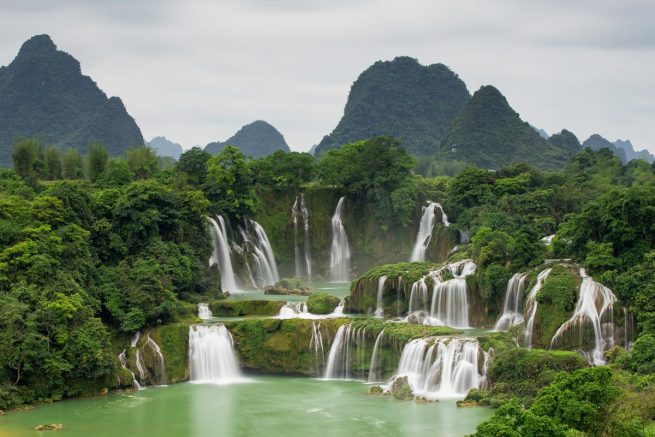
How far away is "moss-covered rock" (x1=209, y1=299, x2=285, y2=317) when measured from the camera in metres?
28.8

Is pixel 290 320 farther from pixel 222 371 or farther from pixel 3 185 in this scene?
pixel 3 185

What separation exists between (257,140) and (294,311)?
100.0 metres

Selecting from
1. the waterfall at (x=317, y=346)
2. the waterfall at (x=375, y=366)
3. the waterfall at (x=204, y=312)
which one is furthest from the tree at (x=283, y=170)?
the waterfall at (x=375, y=366)

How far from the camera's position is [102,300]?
2653 centimetres

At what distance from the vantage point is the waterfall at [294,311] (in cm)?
2864

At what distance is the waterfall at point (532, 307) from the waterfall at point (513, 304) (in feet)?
2.32

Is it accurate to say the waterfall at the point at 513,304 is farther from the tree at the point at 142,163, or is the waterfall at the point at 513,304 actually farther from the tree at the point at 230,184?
the tree at the point at 142,163

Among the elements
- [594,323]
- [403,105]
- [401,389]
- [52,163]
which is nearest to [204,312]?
[401,389]

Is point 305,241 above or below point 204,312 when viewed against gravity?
above

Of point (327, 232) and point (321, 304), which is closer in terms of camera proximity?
point (321, 304)

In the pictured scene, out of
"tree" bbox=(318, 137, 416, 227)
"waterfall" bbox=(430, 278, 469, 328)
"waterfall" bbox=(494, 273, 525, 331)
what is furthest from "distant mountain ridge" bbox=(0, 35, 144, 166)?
"waterfall" bbox=(494, 273, 525, 331)

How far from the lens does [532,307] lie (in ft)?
81.2

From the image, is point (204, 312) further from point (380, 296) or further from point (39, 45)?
point (39, 45)

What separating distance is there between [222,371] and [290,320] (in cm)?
264
